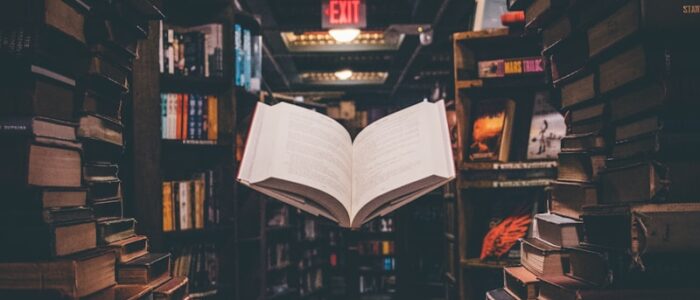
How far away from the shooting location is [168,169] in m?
2.64

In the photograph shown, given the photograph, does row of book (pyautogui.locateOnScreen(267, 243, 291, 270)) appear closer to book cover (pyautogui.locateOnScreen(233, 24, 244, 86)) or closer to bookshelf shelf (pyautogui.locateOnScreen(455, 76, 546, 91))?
book cover (pyautogui.locateOnScreen(233, 24, 244, 86))

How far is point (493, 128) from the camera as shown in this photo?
251 centimetres

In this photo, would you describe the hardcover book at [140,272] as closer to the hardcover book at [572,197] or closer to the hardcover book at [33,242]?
the hardcover book at [33,242]

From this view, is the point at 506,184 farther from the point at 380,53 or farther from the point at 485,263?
the point at 380,53

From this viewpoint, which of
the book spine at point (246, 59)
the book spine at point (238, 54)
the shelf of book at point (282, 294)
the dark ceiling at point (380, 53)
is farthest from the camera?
the dark ceiling at point (380, 53)

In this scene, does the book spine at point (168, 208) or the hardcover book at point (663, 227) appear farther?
the book spine at point (168, 208)

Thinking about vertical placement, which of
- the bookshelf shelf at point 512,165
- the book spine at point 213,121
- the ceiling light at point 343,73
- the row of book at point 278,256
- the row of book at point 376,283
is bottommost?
the row of book at point 376,283

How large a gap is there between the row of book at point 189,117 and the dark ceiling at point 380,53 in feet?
5.83

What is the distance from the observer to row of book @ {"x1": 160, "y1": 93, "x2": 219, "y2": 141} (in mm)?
2455

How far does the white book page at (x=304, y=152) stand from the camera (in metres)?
0.91

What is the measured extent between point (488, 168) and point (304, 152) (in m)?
1.70

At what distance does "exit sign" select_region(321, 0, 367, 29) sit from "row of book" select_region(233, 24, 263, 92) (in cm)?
203

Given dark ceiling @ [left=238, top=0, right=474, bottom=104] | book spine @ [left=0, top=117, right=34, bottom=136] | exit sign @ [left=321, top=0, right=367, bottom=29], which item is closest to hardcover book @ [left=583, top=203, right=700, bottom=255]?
book spine @ [left=0, top=117, right=34, bottom=136]

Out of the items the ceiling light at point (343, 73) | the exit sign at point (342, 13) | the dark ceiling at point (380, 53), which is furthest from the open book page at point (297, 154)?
the ceiling light at point (343, 73)
